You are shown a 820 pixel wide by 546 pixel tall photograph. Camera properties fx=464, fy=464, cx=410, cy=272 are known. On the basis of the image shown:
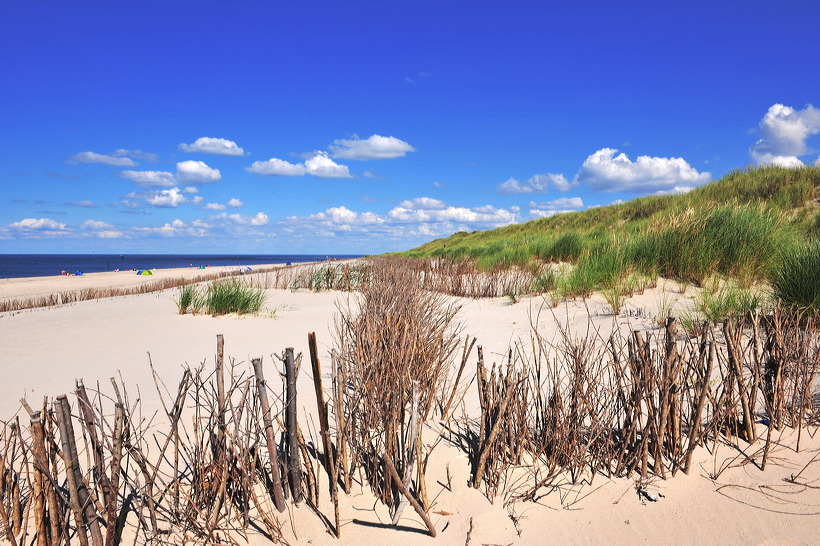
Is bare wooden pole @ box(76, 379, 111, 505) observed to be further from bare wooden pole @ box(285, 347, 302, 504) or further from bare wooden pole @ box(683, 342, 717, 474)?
bare wooden pole @ box(683, 342, 717, 474)

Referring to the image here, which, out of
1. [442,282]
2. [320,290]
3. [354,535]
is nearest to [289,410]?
[354,535]

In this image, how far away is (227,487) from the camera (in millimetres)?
2207

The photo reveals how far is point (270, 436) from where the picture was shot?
2.12 meters

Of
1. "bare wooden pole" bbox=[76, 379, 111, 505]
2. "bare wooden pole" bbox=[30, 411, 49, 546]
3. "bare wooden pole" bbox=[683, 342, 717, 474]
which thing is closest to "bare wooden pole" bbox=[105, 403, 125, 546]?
"bare wooden pole" bbox=[76, 379, 111, 505]

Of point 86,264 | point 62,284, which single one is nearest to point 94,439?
point 62,284

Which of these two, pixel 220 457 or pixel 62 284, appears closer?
pixel 220 457

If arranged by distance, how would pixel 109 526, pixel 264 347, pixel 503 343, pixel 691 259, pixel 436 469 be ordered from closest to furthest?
pixel 109 526 < pixel 436 469 < pixel 503 343 < pixel 264 347 < pixel 691 259

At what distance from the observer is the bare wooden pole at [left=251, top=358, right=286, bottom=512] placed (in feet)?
6.72

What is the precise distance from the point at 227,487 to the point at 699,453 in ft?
8.40

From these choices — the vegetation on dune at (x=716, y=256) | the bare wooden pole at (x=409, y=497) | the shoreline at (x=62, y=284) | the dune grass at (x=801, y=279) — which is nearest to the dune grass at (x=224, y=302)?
the vegetation on dune at (x=716, y=256)

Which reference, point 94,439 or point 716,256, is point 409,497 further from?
point 716,256

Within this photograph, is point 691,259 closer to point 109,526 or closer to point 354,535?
point 354,535

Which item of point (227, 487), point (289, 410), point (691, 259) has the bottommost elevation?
point (227, 487)

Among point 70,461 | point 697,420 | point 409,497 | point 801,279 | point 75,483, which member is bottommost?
point 409,497
